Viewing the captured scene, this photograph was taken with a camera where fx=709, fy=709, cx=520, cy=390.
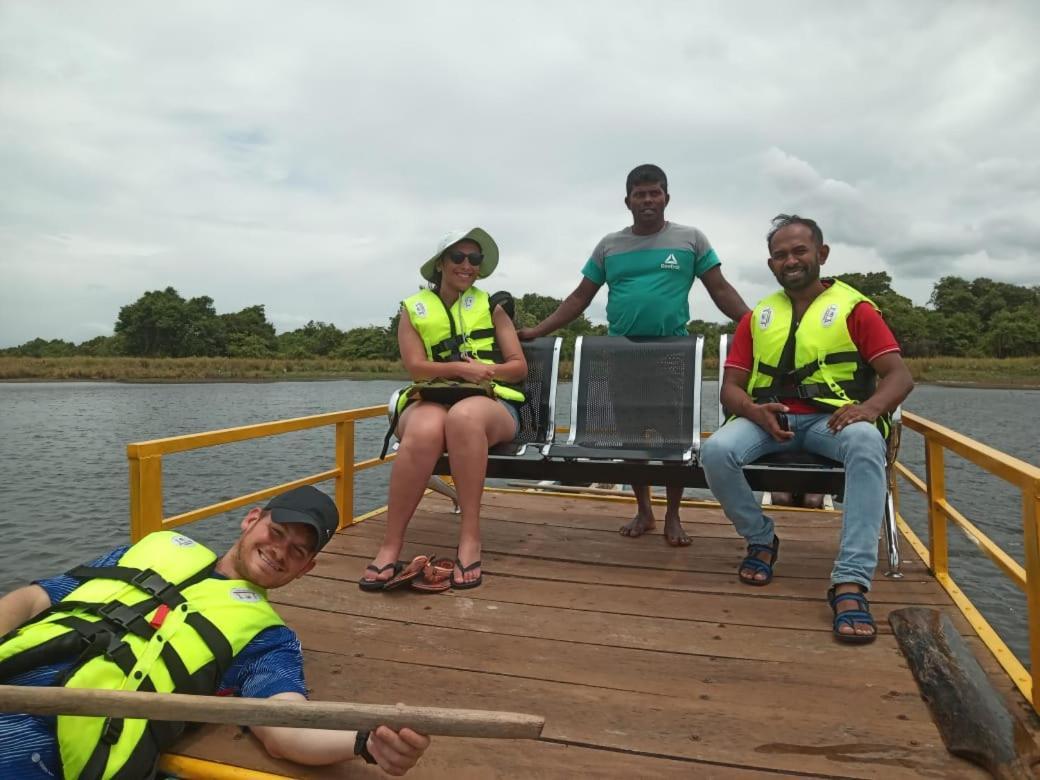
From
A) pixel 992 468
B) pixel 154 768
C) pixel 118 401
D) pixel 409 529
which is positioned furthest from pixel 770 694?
pixel 118 401

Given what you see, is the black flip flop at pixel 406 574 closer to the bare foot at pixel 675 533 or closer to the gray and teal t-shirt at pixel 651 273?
the bare foot at pixel 675 533

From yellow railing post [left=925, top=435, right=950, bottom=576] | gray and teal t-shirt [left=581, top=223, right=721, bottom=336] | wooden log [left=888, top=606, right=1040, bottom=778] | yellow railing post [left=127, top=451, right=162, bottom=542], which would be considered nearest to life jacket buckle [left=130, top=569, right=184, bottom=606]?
yellow railing post [left=127, top=451, right=162, bottom=542]

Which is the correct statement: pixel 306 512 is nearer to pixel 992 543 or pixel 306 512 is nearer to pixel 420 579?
pixel 420 579

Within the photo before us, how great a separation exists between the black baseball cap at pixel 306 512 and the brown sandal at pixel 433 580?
3.74 ft

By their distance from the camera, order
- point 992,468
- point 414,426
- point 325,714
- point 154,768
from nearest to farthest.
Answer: point 325,714
point 154,768
point 992,468
point 414,426

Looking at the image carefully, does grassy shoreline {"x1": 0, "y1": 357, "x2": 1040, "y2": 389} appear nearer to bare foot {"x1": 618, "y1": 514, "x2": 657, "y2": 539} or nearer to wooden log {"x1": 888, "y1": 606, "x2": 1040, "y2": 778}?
bare foot {"x1": 618, "y1": 514, "x2": 657, "y2": 539}

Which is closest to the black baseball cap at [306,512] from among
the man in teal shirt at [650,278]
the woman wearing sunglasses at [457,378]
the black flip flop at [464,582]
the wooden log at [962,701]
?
the woman wearing sunglasses at [457,378]

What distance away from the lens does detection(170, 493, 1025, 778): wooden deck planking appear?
182cm

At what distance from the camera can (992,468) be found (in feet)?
7.54

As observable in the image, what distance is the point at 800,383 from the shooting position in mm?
3178

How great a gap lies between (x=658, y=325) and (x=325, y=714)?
3220 mm

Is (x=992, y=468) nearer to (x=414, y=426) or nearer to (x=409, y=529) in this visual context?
(x=414, y=426)

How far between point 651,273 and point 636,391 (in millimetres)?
689

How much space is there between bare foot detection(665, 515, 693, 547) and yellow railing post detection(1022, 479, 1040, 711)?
1.85 meters
